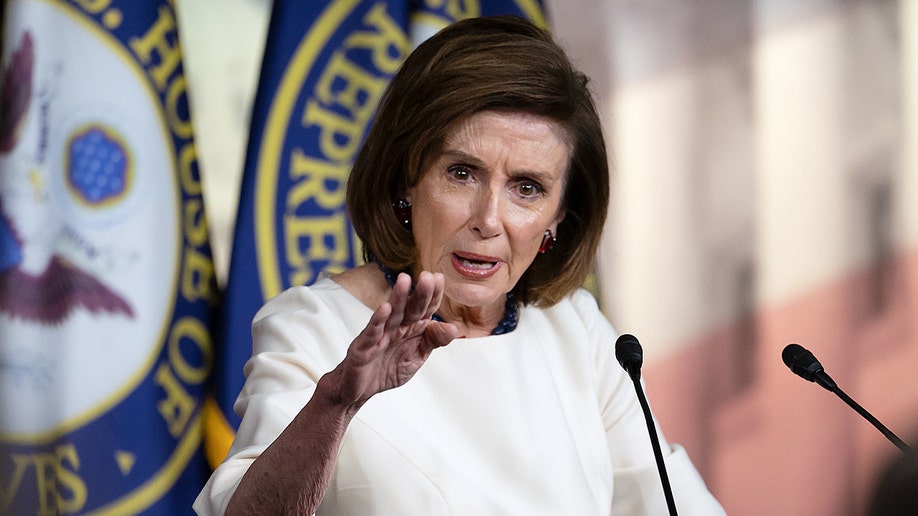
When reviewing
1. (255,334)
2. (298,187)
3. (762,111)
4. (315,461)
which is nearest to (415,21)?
(298,187)

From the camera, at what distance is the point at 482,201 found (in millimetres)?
1662

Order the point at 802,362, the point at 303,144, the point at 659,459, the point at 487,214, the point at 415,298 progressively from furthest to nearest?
the point at 303,144 → the point at 487,214 → the point at 802,362 → the point at 659,459 → the point at 415,298

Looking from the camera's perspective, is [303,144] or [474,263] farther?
[303,144]

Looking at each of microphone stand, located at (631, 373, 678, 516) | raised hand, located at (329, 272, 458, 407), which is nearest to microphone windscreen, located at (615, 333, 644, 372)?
microphone stand, located at (631, 373, 678, 516)

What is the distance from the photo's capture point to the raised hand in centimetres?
118

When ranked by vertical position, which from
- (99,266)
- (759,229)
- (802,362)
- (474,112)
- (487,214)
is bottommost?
(759,229)

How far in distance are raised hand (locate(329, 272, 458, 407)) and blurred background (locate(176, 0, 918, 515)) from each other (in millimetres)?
1857

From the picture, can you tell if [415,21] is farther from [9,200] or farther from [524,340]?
[524,340]

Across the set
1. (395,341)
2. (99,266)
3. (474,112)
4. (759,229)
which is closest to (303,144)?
(99,266)

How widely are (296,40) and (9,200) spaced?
2.68 feet

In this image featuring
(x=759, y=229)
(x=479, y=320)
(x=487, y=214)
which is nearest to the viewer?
(x=487, y=214)

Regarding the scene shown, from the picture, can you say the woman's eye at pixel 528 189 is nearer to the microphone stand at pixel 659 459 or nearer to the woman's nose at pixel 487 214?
the woman's nose at pixel 487 214

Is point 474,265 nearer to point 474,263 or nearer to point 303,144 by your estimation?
point 474,263

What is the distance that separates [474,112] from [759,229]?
5.54 feet
